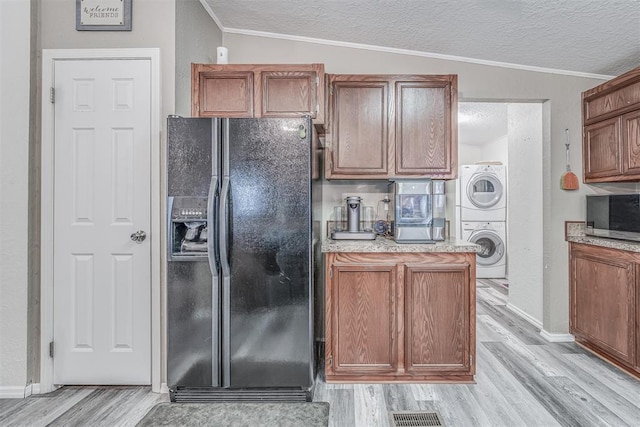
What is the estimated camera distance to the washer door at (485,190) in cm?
522

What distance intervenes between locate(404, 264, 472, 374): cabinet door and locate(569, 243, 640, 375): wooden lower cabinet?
1132 mm

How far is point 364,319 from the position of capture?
7.34 ft

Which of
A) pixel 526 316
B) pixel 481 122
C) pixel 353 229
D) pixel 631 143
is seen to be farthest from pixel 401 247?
pixel 481 122

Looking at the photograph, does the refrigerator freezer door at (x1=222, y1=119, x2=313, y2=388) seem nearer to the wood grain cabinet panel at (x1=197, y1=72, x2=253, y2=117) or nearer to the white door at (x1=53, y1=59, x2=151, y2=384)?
the wood grain cabinet panel at (x1=197, y1=72, x2=253, y2=117)

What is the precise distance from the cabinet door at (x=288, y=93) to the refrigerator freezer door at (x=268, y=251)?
1.32 ft

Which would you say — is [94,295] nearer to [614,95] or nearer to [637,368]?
[637,368]

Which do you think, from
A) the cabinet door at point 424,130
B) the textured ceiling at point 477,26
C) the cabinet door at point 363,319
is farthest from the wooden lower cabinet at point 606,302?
the cabinet door at point 363,319

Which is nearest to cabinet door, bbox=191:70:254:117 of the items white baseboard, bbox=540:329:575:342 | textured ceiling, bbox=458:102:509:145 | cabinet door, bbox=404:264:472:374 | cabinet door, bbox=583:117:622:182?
cabinet door, bbox=404:264:472:374

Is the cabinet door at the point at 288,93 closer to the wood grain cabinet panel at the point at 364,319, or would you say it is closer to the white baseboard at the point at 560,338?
the wood grain cabinet panel at the point at 364,319

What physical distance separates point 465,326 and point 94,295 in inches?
95.8

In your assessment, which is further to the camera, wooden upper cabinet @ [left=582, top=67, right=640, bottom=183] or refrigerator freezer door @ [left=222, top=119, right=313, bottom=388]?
wooden upper cabinet @ [left=582, top=67, right=640, bottom=183]

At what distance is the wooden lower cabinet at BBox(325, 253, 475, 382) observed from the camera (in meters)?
2.22

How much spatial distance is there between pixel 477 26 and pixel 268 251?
2132 mm

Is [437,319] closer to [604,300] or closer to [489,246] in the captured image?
[604,300]
